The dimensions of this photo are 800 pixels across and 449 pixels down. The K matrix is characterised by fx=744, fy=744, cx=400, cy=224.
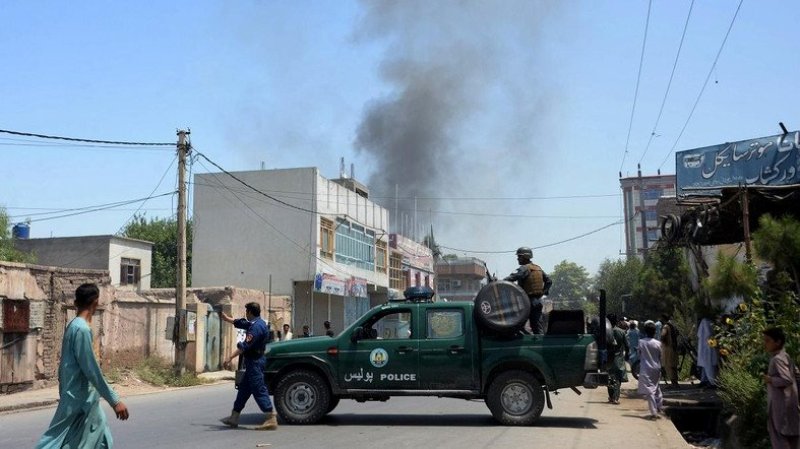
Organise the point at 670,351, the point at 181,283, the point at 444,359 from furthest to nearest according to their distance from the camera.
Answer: the point at 181,283, the point at 670,351, the point at 444,359

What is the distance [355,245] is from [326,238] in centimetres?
484

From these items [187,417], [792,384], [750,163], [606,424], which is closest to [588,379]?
[606,424]

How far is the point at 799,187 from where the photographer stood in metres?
13.8

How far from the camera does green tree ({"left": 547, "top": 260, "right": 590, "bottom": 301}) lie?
548 feet

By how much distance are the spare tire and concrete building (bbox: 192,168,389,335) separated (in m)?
26.3

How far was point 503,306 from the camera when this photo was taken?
10.4m

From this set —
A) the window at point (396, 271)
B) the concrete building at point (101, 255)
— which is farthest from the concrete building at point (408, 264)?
the concrete building at point (101, 255)

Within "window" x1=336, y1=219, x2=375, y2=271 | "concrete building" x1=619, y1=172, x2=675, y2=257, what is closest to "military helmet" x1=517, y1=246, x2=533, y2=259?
"window" x1=336, y1=219, x2=375, y2=271

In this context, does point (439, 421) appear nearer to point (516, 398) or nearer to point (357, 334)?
point (516, 398)

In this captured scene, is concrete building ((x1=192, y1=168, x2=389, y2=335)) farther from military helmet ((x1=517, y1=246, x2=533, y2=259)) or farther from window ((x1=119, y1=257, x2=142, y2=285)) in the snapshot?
military helmet ((x1=517, y1=246, x2=533, y2=259))

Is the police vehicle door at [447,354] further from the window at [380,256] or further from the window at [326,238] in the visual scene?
the window at [380,256]

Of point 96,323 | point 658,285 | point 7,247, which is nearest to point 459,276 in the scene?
point 658,285

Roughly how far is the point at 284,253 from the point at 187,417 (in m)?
25.7

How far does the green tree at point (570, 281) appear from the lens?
548 feet
